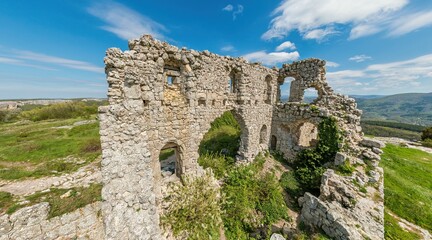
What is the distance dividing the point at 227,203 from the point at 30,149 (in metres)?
22.0

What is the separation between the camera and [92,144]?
64.1 feet

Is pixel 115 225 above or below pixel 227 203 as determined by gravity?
above

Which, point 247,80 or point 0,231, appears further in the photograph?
point 247,80

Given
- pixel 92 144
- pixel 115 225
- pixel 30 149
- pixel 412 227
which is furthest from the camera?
pixel 92 144

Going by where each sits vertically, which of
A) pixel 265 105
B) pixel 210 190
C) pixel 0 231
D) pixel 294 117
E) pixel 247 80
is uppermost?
pixel 247 80

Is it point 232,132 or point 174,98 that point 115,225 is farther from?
point 232,132

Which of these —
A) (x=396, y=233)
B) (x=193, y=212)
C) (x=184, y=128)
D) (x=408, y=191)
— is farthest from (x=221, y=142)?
(x=408, y=191)

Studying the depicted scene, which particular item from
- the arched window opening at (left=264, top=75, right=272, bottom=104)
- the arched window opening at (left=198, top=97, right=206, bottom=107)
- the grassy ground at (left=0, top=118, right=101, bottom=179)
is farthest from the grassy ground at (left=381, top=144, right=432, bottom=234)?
the grassy ground at (left=0, top=118, right=101, bottom=179)

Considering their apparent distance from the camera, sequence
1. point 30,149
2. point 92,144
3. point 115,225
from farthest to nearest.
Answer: point 92,144
point 30,149
point 115,225

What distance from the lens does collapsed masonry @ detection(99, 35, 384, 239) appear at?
6.00m

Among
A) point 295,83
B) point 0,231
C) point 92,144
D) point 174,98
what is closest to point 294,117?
point 295,83

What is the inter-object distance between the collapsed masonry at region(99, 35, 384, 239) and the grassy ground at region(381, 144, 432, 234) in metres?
1.57

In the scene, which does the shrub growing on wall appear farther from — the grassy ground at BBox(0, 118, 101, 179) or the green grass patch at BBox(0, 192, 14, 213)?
the grassy ground at BBox(0, 118, 101, 179)

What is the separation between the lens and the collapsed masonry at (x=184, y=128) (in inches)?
236
